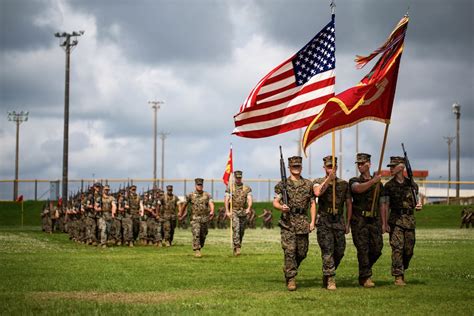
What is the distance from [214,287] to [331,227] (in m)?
2.28

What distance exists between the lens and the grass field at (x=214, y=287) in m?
12.7

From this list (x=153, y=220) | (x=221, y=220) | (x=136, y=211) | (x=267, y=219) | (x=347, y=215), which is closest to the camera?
(x=347, y=215)

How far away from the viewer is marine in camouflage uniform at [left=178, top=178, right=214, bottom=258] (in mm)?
24969

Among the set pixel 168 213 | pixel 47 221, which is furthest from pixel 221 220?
pixel 168 213

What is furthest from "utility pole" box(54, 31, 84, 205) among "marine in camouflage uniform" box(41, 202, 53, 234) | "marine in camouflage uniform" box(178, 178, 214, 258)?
"marine in camouflage uniform" box(178, 178, 214, 258)

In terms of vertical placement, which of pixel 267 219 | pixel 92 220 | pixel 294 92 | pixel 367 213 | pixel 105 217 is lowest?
pixel 267 219

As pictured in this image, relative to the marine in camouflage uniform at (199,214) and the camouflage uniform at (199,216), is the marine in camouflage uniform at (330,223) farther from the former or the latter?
the camouflage uniform at (199,216)

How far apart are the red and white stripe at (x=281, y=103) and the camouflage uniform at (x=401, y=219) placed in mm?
2106

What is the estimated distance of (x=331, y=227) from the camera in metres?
15.4

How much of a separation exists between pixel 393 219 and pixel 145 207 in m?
18.5

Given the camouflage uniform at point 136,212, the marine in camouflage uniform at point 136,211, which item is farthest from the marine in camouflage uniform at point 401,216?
the camouflage uniform at point 136,212

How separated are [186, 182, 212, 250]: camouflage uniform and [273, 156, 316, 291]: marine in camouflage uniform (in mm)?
9572

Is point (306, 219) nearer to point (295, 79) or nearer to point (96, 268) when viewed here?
point (295, 79)

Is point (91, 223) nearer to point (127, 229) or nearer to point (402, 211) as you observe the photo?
point (127, 229)
